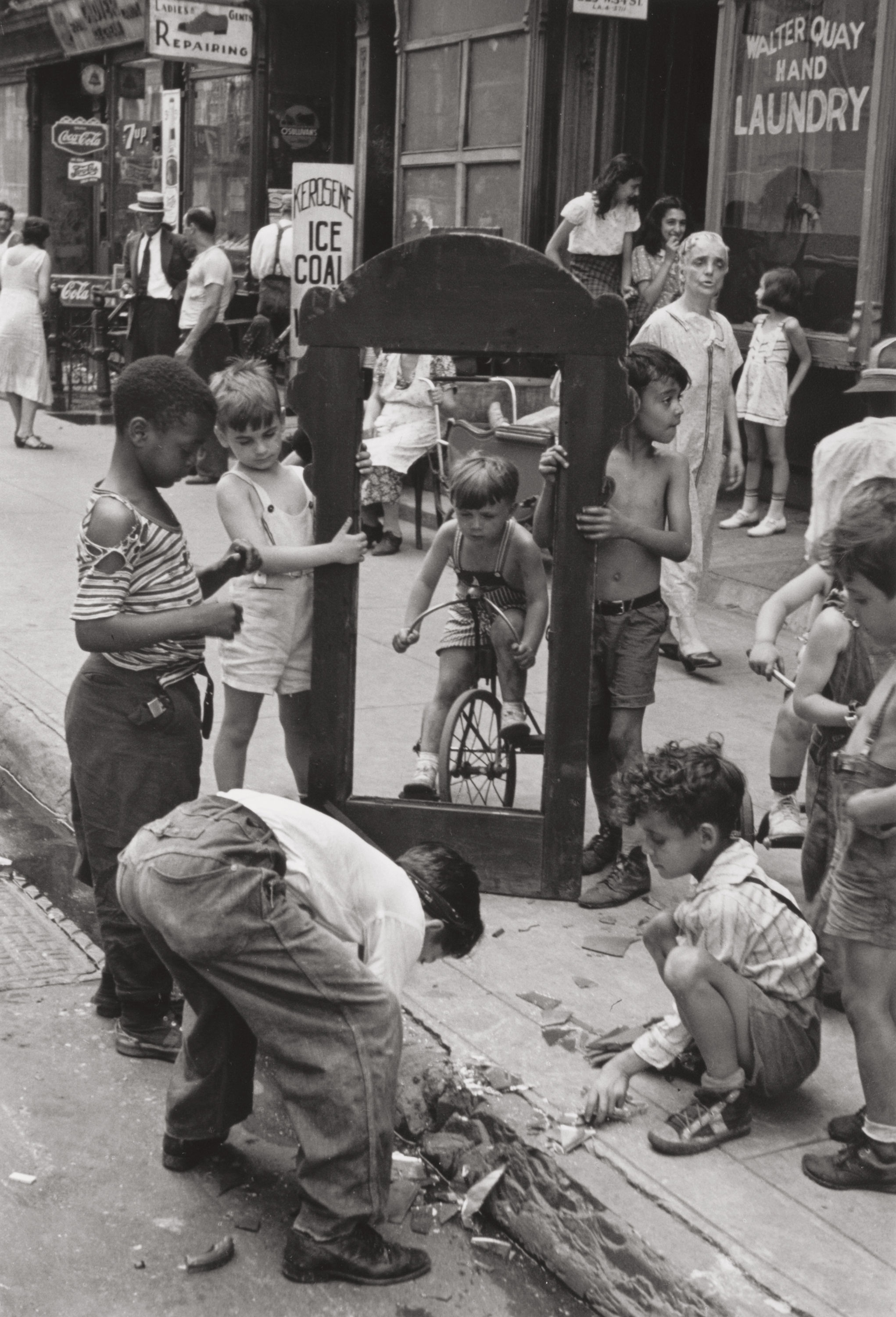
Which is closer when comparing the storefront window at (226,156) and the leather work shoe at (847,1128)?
the leather work shoe at (847,1128)

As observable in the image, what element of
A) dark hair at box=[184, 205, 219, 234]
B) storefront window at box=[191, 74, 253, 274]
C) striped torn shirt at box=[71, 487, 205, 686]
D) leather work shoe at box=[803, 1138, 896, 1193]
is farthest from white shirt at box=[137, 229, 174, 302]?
leather work shoe at box=[803, 1138, 896, 1193]

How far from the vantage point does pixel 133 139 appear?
20562 millimetres

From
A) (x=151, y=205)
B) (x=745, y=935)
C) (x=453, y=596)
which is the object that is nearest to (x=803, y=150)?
(x=453, y=596)

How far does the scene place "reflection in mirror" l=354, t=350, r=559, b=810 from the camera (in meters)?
5.22

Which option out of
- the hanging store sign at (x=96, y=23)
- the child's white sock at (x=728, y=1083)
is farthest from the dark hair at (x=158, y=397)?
the hanging store sign at (x=96, y=23)

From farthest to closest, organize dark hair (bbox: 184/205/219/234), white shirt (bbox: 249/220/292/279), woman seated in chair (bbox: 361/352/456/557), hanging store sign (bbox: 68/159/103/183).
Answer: hanging store sign (bbox: 68/159/103/183) < white shirt (bbox: 249/220/292/279) < dark hair (bbox: 184/205/219/234) < woman seated in chair (bbox: 361/352/456/557)

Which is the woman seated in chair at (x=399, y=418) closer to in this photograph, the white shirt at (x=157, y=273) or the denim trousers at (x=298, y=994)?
the white shirt at (x=157, y=273)

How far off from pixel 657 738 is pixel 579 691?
1.72 metres

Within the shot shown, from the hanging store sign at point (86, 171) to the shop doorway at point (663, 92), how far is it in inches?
434

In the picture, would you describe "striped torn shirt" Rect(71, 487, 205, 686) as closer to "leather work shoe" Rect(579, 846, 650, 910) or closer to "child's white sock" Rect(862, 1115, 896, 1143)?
"leather work shoe" Rect(579, 846, 650, 910)

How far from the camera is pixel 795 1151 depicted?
352 cm

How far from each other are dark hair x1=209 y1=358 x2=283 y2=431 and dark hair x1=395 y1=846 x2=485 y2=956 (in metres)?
1.72

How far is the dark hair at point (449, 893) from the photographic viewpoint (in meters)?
→ 3.50

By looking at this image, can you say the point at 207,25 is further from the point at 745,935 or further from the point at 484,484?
the point at 745,935
